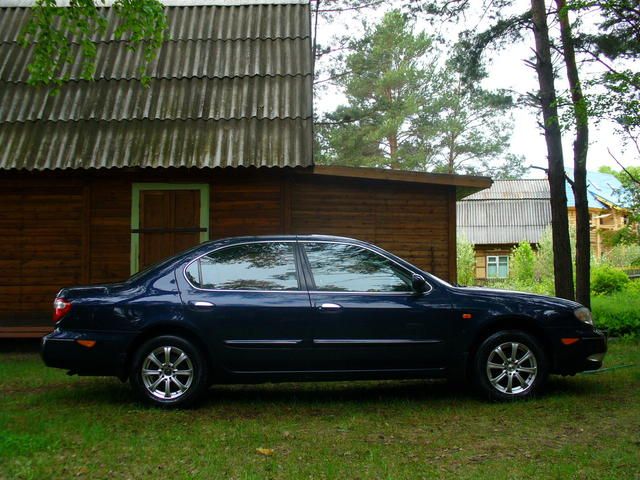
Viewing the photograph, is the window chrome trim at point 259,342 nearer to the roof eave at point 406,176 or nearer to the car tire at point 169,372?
the car tire at point 169,372

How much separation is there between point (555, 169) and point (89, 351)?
9.25 m

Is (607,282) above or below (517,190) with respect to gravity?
below

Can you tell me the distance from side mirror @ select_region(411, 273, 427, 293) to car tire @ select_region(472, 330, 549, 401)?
2.59ft

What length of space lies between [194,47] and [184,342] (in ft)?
25.1

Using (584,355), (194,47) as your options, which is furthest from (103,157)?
(584,355)

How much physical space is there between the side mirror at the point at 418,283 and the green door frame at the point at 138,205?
5.30 metres

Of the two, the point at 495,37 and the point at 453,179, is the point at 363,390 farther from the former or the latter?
the point at 495,37

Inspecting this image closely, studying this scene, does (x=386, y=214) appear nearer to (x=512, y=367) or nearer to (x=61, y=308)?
(x=512, y=367)

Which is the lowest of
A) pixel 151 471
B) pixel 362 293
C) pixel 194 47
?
pixel 151 471

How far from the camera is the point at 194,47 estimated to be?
12.7 m

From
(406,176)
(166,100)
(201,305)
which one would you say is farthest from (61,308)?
(406,176)

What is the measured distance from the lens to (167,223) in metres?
11.3

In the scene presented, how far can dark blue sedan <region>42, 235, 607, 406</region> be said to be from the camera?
21.4ft

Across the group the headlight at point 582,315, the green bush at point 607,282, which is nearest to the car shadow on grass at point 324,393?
the headlight at point 582,315
